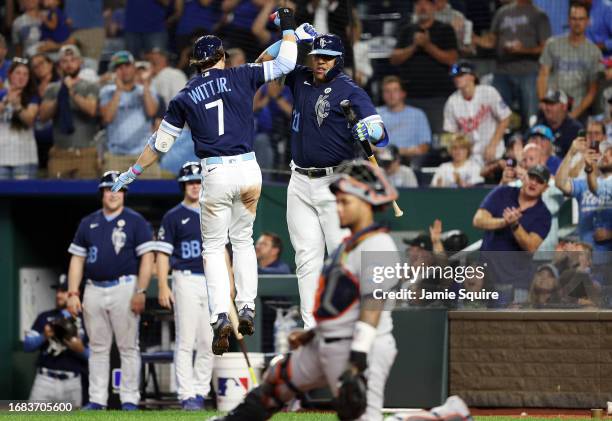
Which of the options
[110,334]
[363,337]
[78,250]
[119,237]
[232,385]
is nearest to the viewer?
[363,337]

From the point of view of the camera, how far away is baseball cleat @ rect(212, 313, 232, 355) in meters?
9.56

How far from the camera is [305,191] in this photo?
390 inches

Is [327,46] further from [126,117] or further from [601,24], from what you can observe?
[601,24]

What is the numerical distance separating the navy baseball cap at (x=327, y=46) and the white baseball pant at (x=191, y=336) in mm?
4256

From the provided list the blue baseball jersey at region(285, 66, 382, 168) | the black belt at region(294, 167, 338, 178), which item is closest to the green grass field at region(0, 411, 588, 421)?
the black belt at region(294, 167, 338, 178)

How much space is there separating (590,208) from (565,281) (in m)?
2.47

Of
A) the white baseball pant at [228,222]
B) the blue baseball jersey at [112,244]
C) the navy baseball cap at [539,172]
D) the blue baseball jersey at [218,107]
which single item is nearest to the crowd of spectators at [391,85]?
the navy baseball cap at [539,172]

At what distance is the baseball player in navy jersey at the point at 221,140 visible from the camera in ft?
32.0

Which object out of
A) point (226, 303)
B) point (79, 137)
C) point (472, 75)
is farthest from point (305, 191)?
point (79, 137)

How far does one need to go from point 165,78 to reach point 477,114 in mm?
4074

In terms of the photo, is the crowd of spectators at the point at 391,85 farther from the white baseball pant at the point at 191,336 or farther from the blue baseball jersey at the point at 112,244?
the blue baseball jersey at the point at 112,244

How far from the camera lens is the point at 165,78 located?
16031 mm

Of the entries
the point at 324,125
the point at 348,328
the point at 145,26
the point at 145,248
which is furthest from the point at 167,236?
the point at 348,328

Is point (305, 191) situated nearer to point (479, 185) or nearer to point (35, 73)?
point (479, 185)
